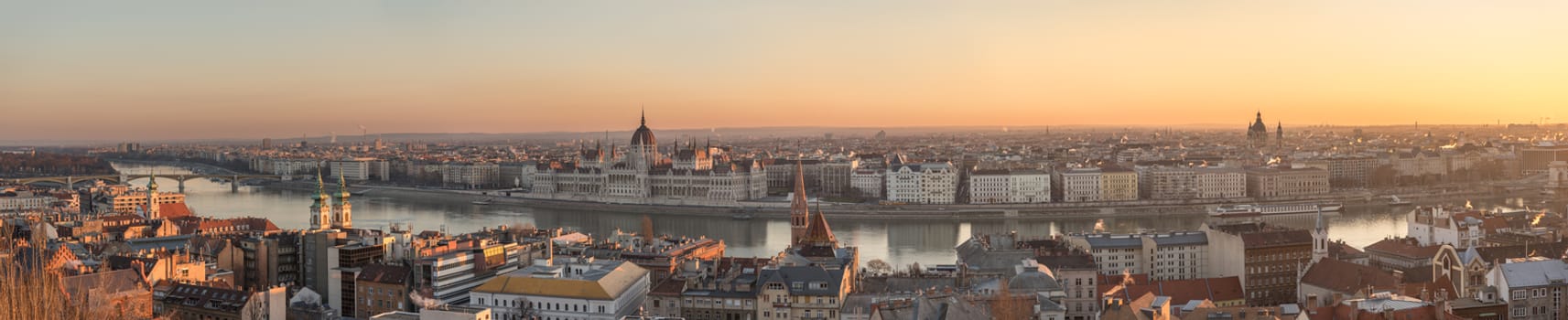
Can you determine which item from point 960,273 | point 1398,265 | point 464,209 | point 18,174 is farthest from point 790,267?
point 18,174

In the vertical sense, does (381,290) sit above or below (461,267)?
below

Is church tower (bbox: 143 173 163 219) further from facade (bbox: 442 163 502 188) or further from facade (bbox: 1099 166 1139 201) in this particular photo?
facade (bbox: 1099 166 1139 201)

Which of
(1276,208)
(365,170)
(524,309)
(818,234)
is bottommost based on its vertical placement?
(1276,208)

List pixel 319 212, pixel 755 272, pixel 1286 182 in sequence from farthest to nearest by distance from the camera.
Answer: pixel 1286 182, pixel 319 212, pixel 755 272

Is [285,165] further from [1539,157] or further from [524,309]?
[524,309]

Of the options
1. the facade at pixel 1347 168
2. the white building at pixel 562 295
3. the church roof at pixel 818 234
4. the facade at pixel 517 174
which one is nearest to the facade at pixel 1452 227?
the church roof at pixel 818 234

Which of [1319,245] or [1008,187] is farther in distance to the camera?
[1008,187]

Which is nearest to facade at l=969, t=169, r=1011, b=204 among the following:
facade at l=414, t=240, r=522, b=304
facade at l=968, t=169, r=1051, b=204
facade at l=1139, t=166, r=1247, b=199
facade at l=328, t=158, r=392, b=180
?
facade at l=968, t=169, r=1051, b=204

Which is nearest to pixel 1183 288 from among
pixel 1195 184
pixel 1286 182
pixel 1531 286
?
pixel 1531 286

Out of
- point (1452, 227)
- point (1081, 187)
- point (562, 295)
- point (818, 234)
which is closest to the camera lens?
point (562, 295)
